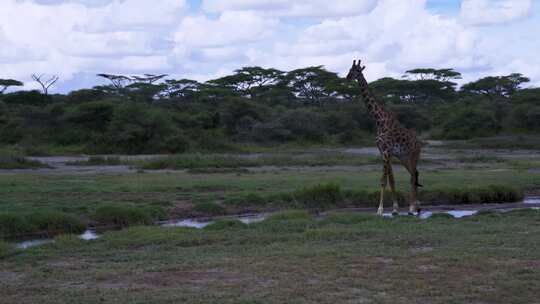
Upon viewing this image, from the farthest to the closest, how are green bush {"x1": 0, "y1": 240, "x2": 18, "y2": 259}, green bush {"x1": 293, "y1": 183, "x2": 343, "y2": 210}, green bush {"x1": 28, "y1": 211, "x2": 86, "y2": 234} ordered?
green bush {"x1": 293, "y1": 183, "x2": 343, "y2": 210} → green bush {"x1": 28, "y1": 211, "x2": 86, "y2": 234} → green bush {"x1": 0, "y1": 240, "x2": 18, "y2": 259}

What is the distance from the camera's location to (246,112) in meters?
51.9

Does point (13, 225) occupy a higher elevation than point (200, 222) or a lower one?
higher

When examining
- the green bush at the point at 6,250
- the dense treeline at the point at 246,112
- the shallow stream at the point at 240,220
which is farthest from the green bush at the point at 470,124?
the green bush at the point at 6,250

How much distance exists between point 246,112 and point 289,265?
42110 millimetres

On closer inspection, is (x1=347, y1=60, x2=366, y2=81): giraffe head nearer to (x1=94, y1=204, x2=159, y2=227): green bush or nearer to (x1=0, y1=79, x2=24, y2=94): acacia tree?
(x1=94, y1=204, x2=159, y2=227): green bush

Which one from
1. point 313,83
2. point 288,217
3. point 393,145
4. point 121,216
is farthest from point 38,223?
point 313,83

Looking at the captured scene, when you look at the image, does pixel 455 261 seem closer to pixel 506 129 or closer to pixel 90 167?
pixel 90 167

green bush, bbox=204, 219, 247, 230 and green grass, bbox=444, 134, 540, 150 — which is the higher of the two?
green grass, bbox=444, 134, 540, 150

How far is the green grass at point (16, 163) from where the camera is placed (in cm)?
2959

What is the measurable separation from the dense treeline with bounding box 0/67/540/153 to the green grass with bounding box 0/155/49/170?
8221 mm

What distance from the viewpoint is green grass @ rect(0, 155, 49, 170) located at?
2959 cm

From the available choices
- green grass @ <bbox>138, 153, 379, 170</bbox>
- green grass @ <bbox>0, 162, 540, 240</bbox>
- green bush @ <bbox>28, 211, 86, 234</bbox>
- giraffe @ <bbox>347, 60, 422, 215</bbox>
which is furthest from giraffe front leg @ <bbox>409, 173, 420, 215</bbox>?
green grass @ <bbox>138, 153, 379, 170</bbox>

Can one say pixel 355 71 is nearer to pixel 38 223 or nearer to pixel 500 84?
pixel 38 223

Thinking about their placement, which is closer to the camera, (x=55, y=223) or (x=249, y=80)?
(x=55, y=223)
